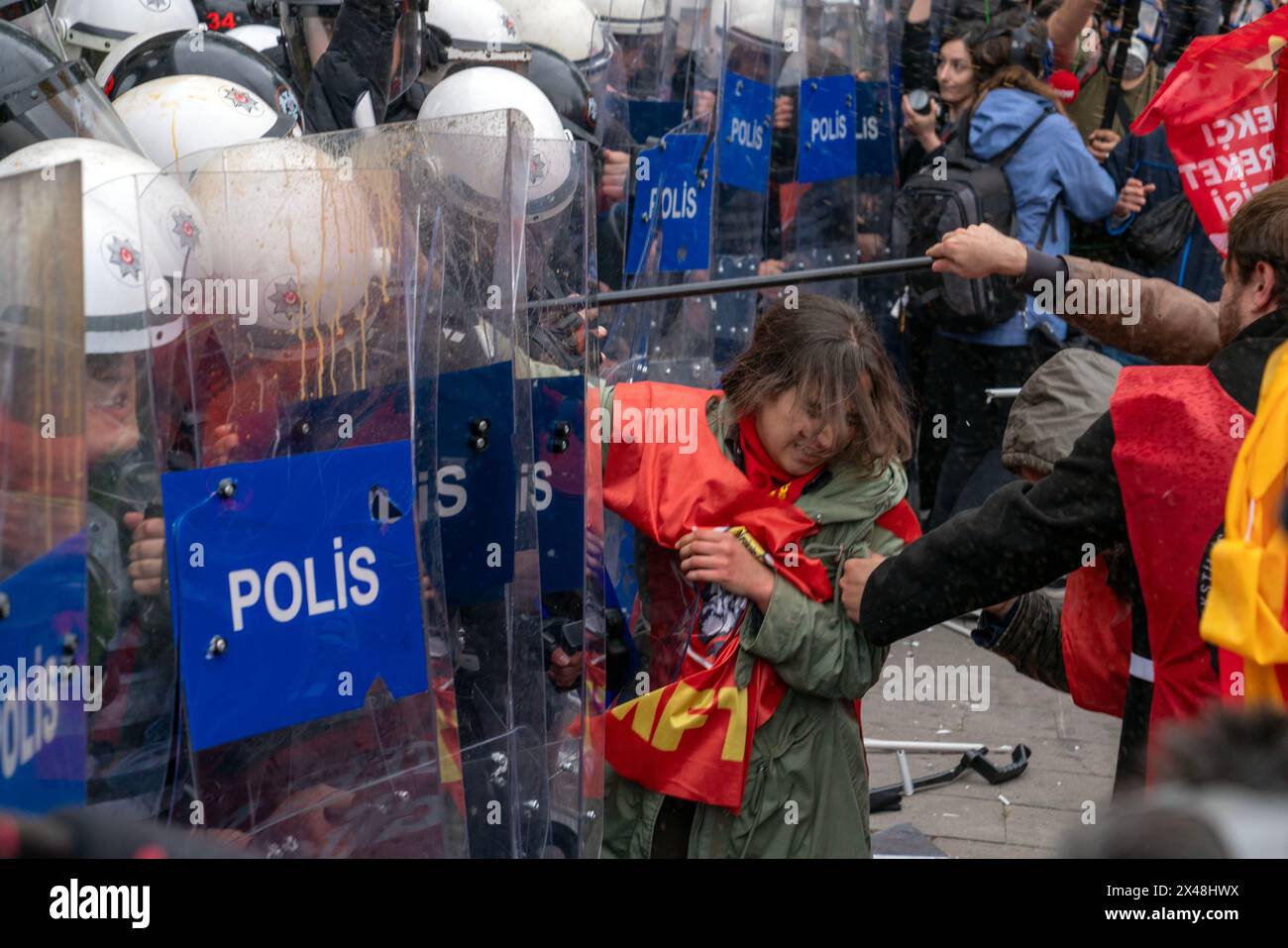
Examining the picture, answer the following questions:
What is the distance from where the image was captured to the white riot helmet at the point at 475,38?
4.18 metres

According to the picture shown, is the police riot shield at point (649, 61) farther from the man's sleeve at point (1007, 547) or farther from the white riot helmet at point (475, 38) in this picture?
the man's sleeve at point (1007, 547)

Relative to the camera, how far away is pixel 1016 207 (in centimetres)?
566

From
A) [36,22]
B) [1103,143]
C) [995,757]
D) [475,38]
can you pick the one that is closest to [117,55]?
[36,22]

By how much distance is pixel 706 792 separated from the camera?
2701 millimetres

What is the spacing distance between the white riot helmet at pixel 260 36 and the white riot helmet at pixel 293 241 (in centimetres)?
202

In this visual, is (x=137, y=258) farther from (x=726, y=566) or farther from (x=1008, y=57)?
(x=1008, y=57)

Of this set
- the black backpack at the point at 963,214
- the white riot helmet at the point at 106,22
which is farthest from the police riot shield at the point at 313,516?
the black backpack at the point at 963,214

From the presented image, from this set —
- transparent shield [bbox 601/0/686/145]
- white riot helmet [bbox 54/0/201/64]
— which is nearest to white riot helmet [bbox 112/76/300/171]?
white riot helmet [bbox 54/0/201/64]

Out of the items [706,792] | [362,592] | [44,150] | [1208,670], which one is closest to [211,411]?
[362,592]

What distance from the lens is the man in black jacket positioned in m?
2.23

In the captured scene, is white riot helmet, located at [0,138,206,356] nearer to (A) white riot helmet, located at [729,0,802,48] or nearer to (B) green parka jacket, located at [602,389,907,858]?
(B) green parka jacket, located at [602,389,907,858]

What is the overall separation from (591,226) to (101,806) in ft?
3.98

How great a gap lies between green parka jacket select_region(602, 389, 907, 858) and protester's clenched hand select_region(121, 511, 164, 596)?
3.50 ft
